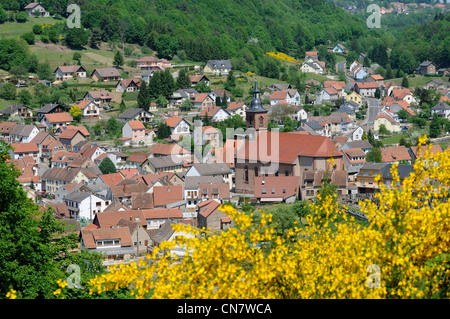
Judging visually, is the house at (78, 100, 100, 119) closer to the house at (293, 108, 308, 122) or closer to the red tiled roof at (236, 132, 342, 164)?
the house at (293, 108, 308, 122)

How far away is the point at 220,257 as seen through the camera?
5.87 metres

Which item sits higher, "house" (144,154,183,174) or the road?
the road

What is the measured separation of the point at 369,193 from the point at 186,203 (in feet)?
26.4

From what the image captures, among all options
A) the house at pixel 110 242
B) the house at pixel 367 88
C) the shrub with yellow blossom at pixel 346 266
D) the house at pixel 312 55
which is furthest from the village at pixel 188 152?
the house at pixel 312 55

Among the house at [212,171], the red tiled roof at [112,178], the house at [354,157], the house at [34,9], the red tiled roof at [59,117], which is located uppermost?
the house at [34,9]

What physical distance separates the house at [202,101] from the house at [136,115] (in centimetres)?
458

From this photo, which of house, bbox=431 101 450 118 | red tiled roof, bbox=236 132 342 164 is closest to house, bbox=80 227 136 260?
red tiled roof, bbox=236 132 342 164

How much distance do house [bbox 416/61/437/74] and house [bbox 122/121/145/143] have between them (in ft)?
119

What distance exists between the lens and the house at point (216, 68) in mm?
53094

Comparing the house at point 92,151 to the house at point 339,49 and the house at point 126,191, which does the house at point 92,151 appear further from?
the house at point 339,49

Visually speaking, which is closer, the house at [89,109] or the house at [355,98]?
the house at [89,109]

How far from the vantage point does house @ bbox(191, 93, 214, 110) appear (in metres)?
43.9

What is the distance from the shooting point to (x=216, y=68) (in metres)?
53.2
